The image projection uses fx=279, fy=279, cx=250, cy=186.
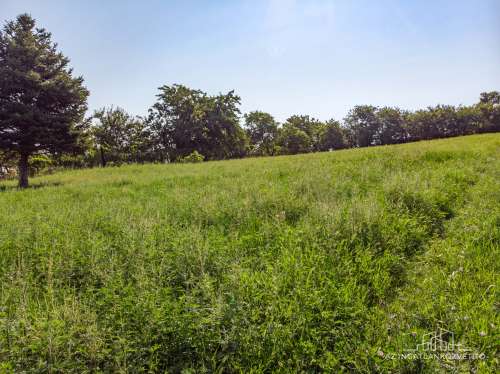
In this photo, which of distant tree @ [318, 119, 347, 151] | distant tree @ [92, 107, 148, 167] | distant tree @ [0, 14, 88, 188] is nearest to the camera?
distant tree @ [0, 14, 88, 188]

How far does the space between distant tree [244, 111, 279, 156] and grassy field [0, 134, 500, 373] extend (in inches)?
2712

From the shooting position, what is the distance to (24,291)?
3.31 m

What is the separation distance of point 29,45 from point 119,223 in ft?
60.7

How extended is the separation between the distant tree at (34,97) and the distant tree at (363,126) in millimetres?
74897

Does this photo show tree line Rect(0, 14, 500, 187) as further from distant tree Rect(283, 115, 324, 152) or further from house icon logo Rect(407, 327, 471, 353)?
house icon logo Rect(407, 327, 471, 353)

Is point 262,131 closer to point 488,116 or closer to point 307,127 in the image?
point 307,127

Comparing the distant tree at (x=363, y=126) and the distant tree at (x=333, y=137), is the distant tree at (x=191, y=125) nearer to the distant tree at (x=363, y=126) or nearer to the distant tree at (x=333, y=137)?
the distant tree at (x=333, y=137)

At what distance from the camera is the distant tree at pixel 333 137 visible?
77.2 m

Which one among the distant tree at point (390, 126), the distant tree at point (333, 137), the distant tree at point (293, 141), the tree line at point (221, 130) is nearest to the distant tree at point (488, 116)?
the tree line at point (221, 130)

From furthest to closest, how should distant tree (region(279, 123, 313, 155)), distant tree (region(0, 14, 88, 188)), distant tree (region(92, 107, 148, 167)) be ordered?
1. distant tree (region(279, 123, 313, 155))
2. distant tree (region(92, 107, 148, 167))
3. distant tree (region(0, 14, 88, 188))

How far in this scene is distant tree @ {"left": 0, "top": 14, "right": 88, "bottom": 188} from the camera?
1619 cm

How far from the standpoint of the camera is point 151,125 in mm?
55750

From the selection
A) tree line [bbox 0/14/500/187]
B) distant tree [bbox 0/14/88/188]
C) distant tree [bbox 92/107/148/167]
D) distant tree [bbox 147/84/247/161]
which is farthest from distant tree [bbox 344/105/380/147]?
distant tree [bbox 0/14/88/188]

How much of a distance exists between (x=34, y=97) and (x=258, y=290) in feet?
67.1
